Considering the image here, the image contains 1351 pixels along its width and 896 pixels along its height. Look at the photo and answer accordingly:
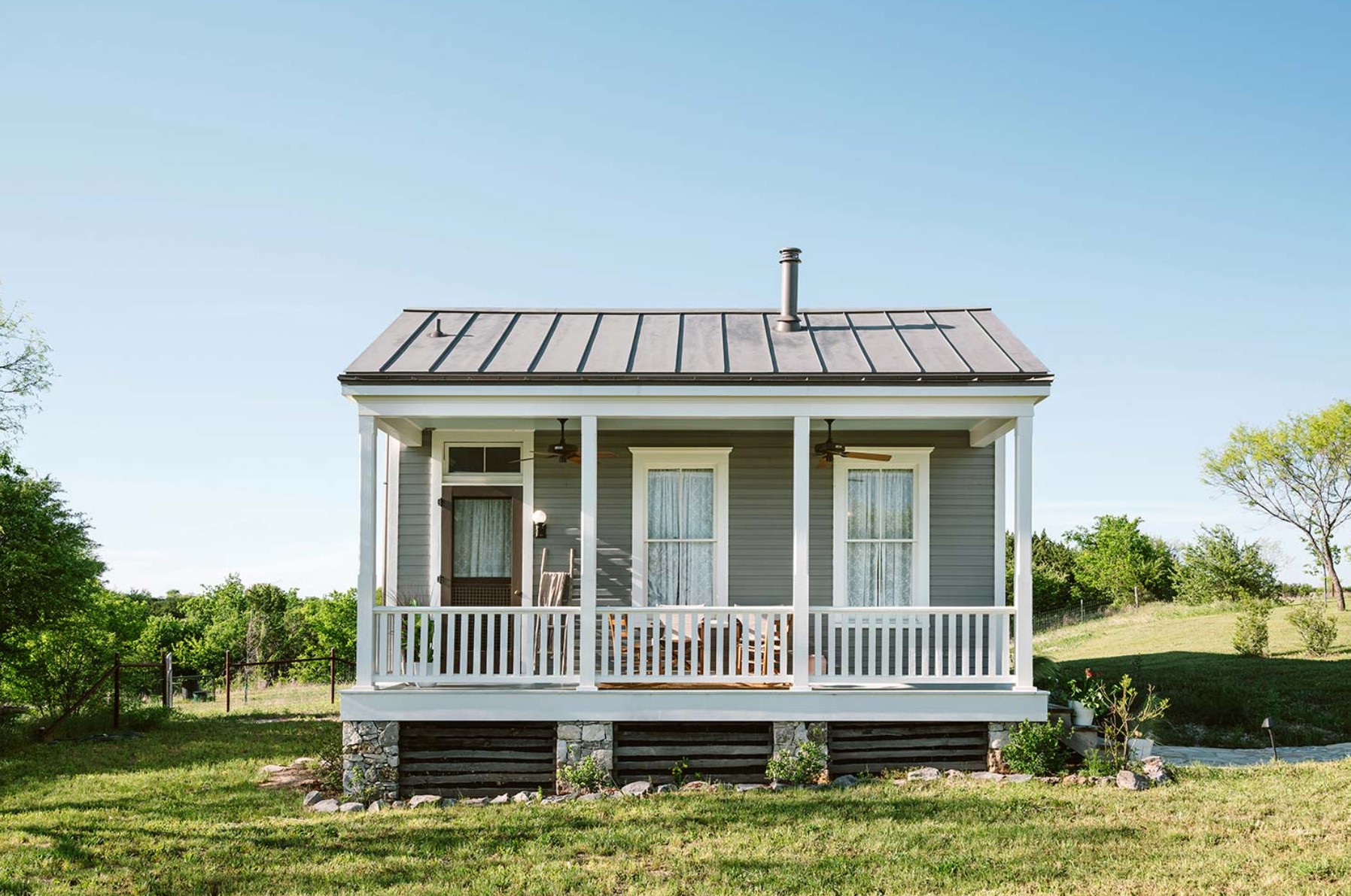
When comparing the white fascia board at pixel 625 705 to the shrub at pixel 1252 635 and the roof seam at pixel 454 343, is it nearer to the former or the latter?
the roof seam at pixel 454 343

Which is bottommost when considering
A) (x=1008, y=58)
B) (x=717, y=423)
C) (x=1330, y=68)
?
(x=717, y=423)

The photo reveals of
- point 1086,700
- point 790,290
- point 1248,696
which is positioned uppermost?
point 790,290

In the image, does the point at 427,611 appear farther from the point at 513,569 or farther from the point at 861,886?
the point at 861,886

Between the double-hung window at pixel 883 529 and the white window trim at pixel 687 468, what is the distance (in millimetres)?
1274

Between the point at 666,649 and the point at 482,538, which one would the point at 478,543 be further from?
the point at 666,649

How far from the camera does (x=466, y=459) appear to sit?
1220 centimetres

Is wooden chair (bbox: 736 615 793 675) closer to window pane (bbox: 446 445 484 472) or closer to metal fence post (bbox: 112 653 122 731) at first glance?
window pane (bbox: 446 445 484 472)

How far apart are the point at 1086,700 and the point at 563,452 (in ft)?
19.6

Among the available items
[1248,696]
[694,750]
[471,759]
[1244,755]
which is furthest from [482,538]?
[1248,696]

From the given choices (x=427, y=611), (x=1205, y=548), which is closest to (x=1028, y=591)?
(x=427, y=611)

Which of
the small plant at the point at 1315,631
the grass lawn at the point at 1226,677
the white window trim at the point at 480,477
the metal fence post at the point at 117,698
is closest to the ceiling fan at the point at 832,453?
the white window trim at the point at 480,477

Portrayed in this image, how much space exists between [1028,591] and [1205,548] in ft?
81.7

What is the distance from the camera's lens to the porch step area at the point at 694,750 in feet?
32.4

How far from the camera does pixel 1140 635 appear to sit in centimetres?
2592
